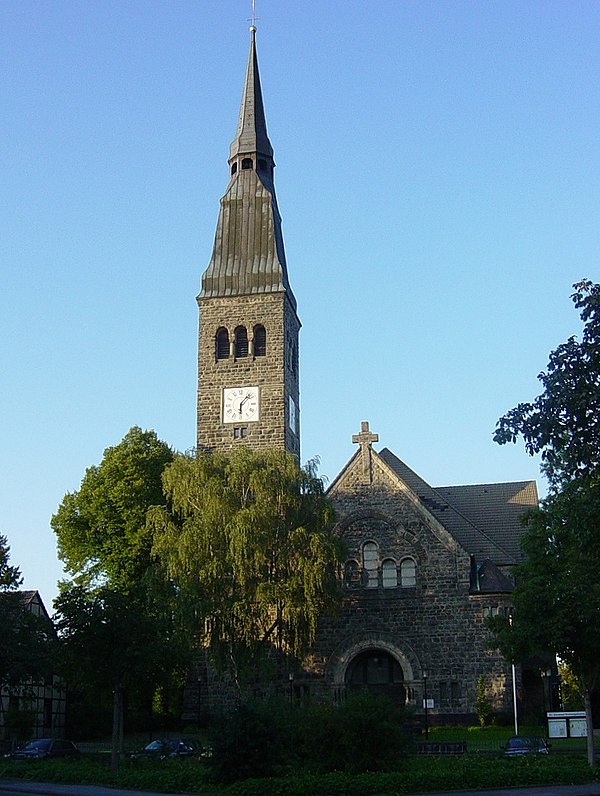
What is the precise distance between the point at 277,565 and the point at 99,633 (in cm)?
1236

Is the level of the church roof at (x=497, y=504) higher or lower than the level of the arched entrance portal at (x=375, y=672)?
higher

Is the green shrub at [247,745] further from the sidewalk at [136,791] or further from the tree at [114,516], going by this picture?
the tree at [114,516]

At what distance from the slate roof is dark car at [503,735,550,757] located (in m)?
14.8

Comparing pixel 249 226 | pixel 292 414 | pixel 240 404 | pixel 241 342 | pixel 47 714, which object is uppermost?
pixel 249 226

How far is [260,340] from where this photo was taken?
2015 inches

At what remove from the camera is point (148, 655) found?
28.8 metres

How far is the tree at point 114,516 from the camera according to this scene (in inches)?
1943

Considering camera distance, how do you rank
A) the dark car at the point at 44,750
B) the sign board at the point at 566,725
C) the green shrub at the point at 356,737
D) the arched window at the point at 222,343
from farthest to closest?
the arched window at the point at 222,343
the sign board at the point at 566,725
the dark car at the point at 44,750
the green shrub at the point at 356,737

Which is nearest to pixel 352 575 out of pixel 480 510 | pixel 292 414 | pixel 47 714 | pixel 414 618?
pixel 414 618

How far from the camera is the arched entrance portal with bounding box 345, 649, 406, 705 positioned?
43.5 metres

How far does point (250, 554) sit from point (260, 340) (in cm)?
1446

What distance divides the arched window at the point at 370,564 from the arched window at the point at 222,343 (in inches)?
487

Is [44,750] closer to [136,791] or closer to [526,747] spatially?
[136,791]

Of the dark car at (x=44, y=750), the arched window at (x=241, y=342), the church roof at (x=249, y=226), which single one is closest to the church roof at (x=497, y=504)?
the arched window at (x=241, y=342)
